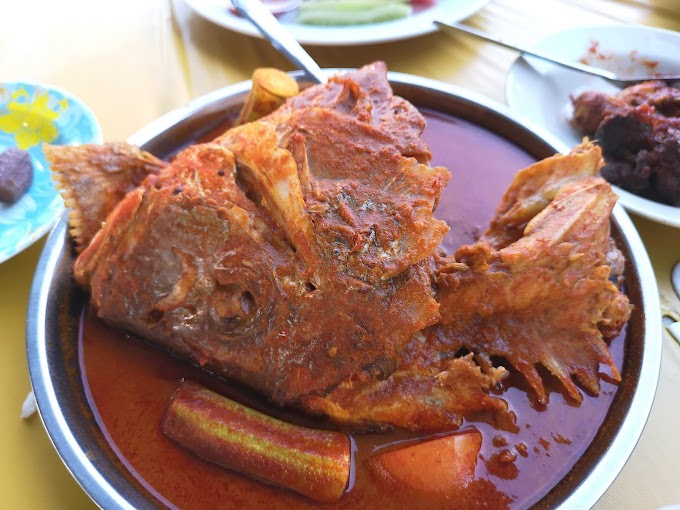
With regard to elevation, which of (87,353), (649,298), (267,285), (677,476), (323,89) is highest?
(323,89)

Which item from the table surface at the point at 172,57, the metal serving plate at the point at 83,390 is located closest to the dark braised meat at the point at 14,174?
the table surface at the point at 172,57

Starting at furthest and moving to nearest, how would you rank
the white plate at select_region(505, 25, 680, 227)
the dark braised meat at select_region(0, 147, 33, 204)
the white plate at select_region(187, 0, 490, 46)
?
the white plate at select_region(187, 0, 490, 46) → the white plate at select_region(505, 25, 680, 227) → the dark braised meat at select_region(0, 147, 33, 204)

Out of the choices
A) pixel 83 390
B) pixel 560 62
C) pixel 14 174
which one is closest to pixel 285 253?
pixel 83 390

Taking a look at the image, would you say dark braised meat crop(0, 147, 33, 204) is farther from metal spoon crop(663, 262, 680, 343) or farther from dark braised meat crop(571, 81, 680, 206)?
metal spoon crop(663, 262, 680, 343)

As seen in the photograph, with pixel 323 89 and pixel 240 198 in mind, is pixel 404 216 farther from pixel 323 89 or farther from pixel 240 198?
pixel 323 89

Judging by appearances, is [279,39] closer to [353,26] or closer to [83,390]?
[353,26]

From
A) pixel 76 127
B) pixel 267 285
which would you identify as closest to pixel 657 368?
pixel 267 285

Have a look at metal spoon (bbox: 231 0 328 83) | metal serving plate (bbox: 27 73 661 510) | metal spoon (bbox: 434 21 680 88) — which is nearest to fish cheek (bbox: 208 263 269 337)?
metal serving plate (bbox: 27 73 661 510)
